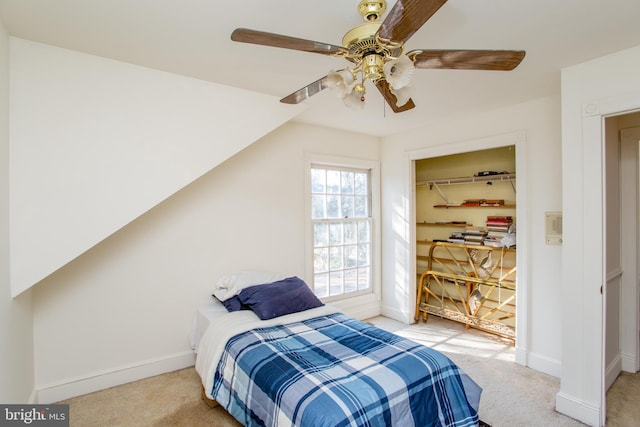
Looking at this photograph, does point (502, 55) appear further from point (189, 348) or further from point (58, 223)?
point (189, 348)

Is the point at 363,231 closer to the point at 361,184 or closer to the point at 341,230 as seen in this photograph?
the point at 341,230

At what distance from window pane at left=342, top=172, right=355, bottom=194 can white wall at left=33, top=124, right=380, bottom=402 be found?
1.84 feet

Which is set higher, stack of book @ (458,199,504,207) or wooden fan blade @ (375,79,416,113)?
wooden fan blade @ (375,79,416,113)

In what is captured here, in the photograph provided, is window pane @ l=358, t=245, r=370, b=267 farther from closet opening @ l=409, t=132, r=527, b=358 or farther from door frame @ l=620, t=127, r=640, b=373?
door frame @ l=620, t=127, r=640, b=373

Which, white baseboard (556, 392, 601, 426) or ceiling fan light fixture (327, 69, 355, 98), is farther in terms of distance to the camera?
white baseboard (556, 392, 601, 426)

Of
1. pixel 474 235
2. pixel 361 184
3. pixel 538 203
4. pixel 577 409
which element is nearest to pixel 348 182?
pixel 361 184

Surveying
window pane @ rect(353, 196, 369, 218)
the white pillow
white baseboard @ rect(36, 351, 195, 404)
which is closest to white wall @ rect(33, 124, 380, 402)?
white baseboard @ rect(36, 351, 195, 404)

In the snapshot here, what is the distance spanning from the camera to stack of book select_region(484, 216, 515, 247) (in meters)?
3.47

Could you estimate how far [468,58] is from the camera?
141 centimetres

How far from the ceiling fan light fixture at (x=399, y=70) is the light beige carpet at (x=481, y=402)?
227cm

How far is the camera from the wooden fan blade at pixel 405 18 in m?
1.05

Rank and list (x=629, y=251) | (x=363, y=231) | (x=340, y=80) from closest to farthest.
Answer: (x=340, y=80)
(x=629, y=251)
(x=363, y=231)

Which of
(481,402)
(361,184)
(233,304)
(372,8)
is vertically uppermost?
(372,8)

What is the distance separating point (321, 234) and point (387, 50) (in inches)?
106
